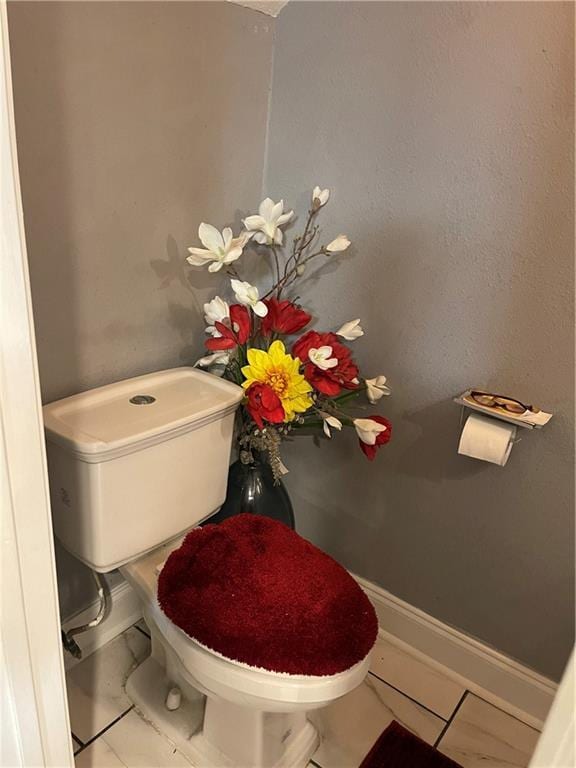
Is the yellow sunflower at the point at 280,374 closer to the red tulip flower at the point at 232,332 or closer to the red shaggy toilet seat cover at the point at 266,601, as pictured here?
the red tulip flower at the point at 232,332

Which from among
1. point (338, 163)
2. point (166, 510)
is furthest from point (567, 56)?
point (166, 510)

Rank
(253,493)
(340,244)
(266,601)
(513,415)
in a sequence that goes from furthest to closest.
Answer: (253,493) → (340,244) → (513,415) → (266,601)

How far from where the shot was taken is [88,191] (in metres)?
1.25

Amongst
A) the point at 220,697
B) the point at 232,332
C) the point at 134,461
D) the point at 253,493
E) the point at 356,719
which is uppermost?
the point at 232,332

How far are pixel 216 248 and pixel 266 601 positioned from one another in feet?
2.46

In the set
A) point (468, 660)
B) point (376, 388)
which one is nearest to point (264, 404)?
point (376, 388)

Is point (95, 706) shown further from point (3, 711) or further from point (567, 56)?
point (567, 56)

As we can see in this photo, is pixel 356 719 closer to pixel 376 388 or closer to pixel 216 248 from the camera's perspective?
pixel 376 388

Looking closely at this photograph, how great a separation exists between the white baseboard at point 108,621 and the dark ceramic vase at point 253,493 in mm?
322

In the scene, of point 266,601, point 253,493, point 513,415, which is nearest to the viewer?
point 266,601

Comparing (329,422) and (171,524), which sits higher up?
(329,422)

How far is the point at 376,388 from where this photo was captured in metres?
1.44

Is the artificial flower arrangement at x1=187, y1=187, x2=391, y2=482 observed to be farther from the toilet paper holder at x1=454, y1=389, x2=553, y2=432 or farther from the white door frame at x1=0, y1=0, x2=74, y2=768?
the white door frame at x1=0, y1=0, x2=74, y2=768

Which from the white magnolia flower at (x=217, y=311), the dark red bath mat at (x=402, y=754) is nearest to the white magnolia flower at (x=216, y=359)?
the white magnolia flower at (x=217, y=311)
